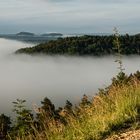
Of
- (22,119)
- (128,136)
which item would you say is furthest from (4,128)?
(128,136)

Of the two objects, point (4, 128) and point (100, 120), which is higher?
point (100, 120)

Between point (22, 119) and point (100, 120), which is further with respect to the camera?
point (22, 119)

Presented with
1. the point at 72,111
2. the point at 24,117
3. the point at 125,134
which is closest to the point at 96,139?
the point at 125,134

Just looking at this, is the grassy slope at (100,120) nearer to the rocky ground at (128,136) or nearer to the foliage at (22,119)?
the rocky ground at (128,136)

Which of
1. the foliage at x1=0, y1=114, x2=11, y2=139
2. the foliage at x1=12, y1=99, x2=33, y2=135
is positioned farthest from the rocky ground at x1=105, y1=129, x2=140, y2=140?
the foliage at x1=0, y1=114, x2=11, y2=139

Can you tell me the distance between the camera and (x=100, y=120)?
10602 millimetres

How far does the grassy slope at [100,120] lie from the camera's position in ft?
33.9

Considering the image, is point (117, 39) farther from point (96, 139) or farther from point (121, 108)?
point (96, 139)

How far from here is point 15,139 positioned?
1102cm

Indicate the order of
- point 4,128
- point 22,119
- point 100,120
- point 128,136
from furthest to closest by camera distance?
point 4,128 < point 22,119 < point 100,120 < point 128,136

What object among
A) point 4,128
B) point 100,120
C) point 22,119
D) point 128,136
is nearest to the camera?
point 128,136


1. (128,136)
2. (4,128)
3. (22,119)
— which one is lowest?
(4,128)

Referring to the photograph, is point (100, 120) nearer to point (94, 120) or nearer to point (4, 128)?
point (94, 120)

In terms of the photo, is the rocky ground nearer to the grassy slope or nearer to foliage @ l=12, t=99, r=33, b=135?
the grassy slope
